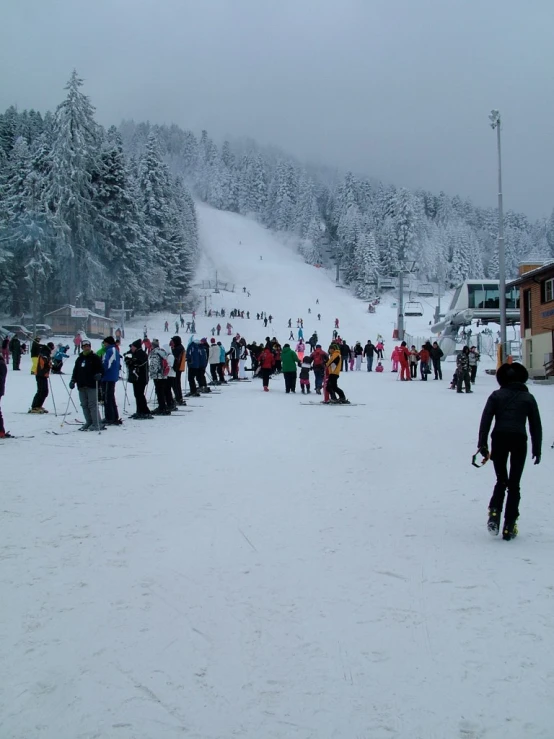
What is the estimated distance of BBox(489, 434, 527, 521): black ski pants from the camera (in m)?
5.38

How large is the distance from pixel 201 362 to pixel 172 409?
14.0 feet

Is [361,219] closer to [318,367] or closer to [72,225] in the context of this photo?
[72,225]

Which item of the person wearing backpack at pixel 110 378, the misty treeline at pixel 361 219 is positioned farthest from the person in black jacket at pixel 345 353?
the misty treeline at pixel 361 219

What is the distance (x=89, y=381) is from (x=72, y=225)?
1717 inches

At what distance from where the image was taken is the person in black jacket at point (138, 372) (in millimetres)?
13234

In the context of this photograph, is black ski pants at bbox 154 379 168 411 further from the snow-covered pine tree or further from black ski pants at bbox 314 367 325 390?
the snow-covered pine tree

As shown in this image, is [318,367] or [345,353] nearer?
[318,367]

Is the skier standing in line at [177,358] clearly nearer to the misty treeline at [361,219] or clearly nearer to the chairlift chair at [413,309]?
the chairlift chair at [413,309]

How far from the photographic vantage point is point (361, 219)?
5241 inches

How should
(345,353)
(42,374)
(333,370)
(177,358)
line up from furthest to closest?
(345,353), (333,370), (177,358), (42,374)

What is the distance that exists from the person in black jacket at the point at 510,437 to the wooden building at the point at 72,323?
4492cm

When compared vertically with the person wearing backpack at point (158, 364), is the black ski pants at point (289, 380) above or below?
below

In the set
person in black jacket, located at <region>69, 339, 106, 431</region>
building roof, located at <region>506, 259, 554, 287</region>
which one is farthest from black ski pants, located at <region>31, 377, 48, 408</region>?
building roof, located at <region>506, 259, 554, 287</region>

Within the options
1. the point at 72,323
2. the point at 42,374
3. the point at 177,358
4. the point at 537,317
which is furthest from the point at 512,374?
the point at 72,323
